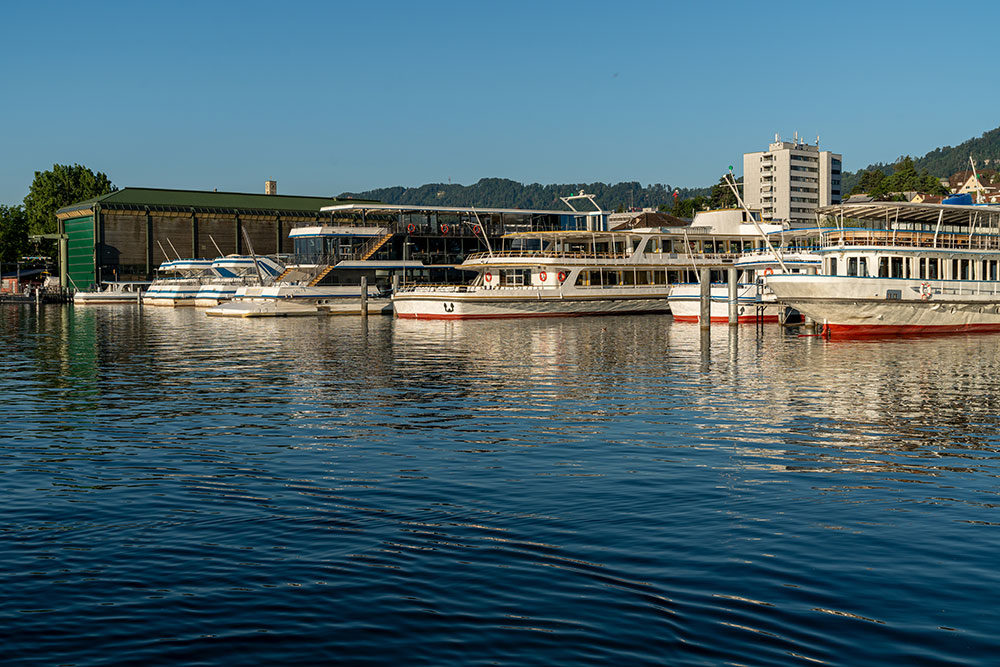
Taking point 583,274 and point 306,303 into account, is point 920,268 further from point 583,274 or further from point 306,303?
point 306,303

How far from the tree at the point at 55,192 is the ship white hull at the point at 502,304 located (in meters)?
112

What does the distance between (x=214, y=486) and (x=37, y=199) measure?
556 feet

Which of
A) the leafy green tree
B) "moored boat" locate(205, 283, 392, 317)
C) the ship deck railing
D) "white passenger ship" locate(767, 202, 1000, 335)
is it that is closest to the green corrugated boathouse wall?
the leafy green tree

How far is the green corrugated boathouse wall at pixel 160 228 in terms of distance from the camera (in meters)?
127

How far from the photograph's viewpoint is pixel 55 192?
546 feet

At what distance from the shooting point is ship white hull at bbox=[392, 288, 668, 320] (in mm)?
71188

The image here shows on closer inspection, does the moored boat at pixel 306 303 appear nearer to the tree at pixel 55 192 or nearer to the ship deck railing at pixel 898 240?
the ship deck railing at pixel 898 240

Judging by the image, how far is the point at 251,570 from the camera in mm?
11578

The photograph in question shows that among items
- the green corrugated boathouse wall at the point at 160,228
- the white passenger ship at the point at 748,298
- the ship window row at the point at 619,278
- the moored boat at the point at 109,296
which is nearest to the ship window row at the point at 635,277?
the ship window row at the point at 619,278

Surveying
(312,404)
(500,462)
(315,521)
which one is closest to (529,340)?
(312,404)

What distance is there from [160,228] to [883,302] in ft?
334

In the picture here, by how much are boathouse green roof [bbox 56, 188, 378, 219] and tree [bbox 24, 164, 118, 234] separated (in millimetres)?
27042

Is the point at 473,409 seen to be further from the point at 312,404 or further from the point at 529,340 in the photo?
the point at 529,340

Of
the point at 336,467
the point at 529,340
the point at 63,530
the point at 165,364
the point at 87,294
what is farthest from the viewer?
the point at 87,294
